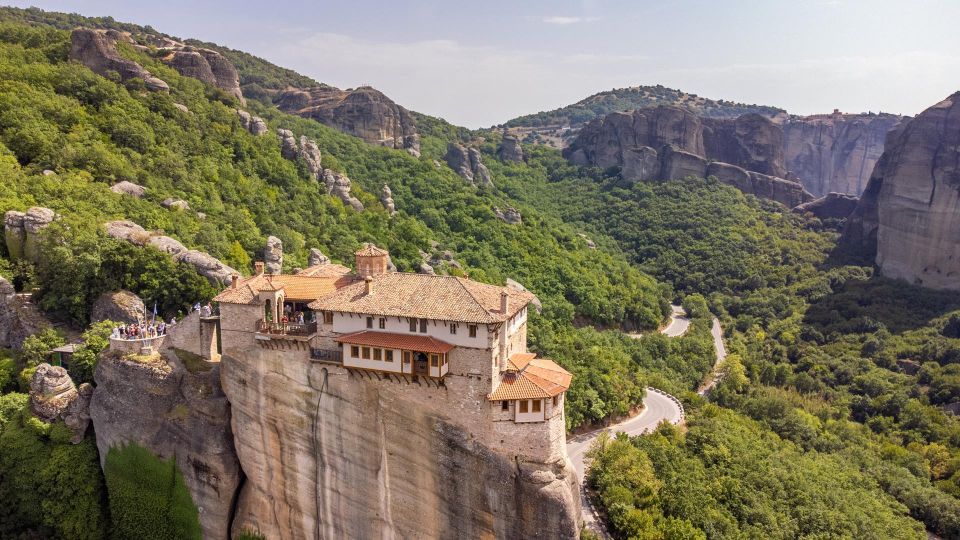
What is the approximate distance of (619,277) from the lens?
95.4 m

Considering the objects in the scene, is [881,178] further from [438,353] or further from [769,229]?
[438,353]

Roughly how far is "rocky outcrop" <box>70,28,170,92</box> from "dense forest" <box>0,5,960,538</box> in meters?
2.52

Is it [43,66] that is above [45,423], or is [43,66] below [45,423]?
above

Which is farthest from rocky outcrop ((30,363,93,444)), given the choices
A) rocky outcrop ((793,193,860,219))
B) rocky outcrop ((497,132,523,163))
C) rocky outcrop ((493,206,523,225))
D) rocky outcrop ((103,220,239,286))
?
rocky outcrop ((793,193,860,219))

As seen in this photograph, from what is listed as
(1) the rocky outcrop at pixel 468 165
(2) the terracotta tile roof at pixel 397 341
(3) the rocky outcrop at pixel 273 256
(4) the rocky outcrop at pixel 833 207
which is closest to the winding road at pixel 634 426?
(2) the terracotta tile roof at pixel 397 341

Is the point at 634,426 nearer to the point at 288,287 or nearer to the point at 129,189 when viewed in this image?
the point at 288,287

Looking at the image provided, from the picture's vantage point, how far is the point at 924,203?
97.8 metres

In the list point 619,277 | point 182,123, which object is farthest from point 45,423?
point 619,277

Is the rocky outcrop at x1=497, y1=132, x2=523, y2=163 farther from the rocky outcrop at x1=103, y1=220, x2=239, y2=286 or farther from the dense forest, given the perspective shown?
the rocky outcrop at x1=103, y1=220, x2=239, y2=286

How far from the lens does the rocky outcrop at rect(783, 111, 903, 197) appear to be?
174 m

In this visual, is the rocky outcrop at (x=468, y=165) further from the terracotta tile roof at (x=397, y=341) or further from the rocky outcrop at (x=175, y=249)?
the terracotta tile roof at (x=397, y=341)

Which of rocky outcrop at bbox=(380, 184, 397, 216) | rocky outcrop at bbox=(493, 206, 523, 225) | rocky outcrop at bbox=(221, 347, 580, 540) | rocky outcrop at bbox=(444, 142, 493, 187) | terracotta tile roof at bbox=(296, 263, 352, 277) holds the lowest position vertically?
rocky outcrop at bbox=(221, 347, 580, 540)

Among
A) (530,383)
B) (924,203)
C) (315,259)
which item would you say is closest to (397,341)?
(530,383)

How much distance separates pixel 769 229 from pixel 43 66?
114176 millimetres
